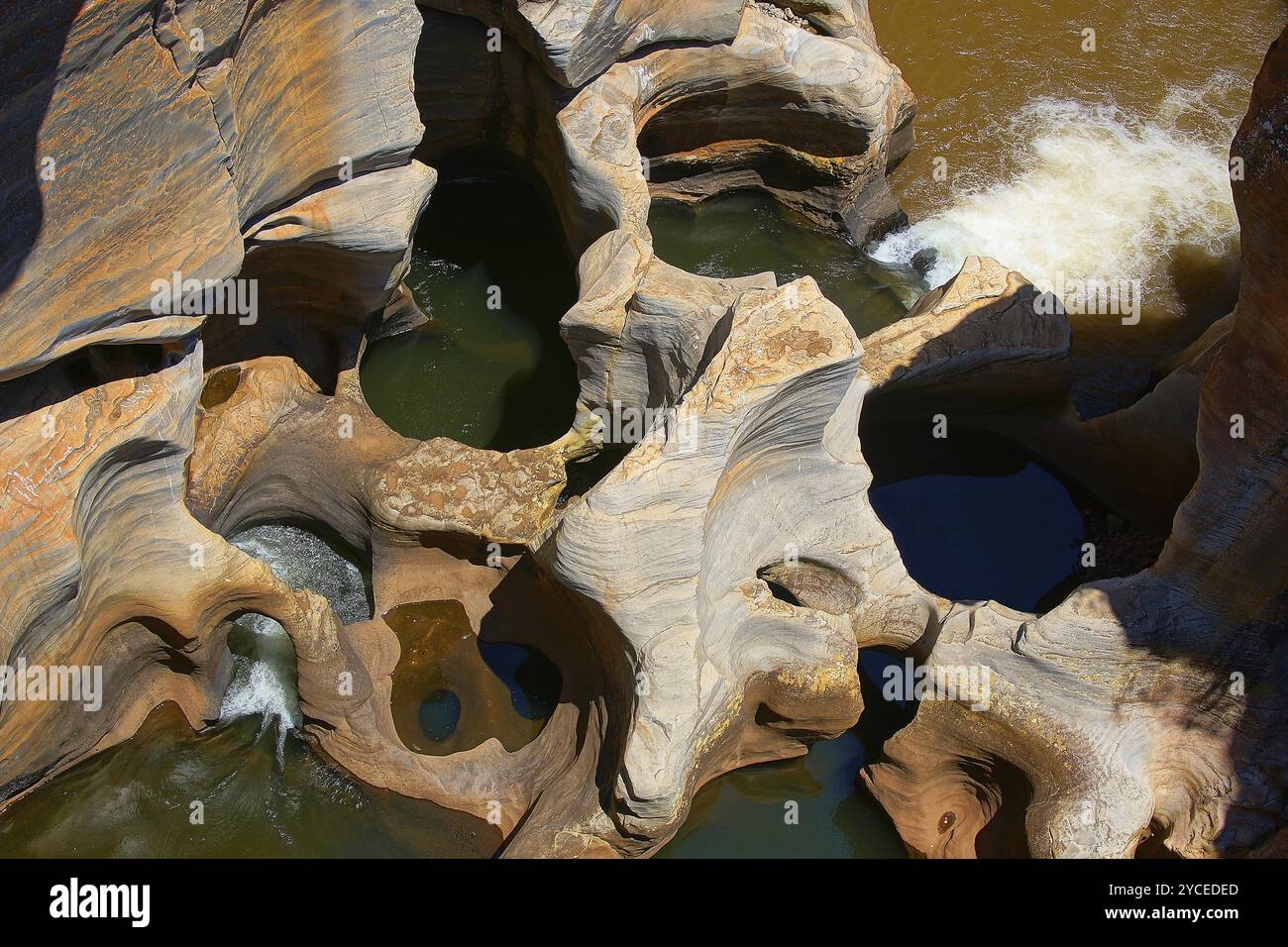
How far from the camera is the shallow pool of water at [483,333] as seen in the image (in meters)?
8.67

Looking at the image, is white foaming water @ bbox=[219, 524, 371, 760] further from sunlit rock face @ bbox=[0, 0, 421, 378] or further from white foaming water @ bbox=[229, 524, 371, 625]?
sunlit rock face @ bbox=[0, 0, 421, 378]

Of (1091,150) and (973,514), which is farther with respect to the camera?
(1091,150)

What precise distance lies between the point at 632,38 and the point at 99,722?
5.61m

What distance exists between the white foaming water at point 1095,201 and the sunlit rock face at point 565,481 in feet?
6.17

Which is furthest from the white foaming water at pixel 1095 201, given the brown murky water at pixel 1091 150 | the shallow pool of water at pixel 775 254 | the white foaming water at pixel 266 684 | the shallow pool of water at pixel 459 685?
the white foaming water at pixel 266 684

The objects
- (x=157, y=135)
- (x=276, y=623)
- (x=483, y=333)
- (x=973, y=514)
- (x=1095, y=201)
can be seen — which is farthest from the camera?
(x=1095, y=201)

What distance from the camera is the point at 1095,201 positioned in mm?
10383

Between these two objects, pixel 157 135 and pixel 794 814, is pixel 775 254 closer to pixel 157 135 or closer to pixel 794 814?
pixel 794 814

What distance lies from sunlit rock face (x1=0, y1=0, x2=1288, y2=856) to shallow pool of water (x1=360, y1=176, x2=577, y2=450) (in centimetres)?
38

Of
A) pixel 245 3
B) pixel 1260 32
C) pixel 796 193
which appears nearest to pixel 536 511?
pixel 245 3

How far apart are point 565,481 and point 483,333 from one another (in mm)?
1734

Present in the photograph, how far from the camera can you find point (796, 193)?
10.1m

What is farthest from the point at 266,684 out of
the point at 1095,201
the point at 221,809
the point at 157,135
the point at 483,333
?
the point at 1095,201

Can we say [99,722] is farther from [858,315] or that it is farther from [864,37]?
[864,37]
